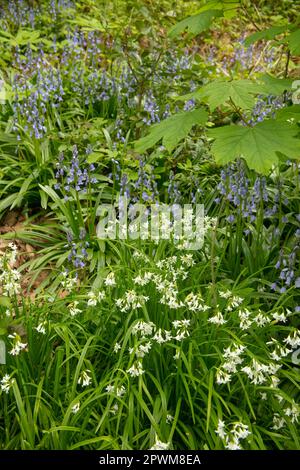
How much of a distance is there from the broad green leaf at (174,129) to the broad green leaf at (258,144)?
0.42ft

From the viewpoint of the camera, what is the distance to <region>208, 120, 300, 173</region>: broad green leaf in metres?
2.03

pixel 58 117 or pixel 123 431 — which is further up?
pixel 58 117

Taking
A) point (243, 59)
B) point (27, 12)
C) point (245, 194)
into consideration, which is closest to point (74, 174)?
point (245, 194)

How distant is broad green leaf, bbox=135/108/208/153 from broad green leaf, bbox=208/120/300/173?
0.42 ft

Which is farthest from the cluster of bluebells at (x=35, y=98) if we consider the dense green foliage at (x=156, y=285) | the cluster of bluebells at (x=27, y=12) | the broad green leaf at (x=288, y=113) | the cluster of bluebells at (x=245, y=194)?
the broad green leaf at (x=288, y=113)

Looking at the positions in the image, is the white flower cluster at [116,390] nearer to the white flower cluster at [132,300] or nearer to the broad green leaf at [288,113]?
the white flower cluster at [132,300]

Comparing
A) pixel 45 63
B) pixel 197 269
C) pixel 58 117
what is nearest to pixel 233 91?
pixel 197 269

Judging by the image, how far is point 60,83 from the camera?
215 inches

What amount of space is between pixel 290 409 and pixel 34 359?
58.0 inches

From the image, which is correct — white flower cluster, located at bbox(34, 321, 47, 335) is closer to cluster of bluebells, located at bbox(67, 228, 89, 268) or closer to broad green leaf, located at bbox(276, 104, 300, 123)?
cluster of bluebells, located at bbox(67, 228, 89, 268)

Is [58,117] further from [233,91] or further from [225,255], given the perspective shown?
[233,91]

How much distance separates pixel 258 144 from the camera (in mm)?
2092
